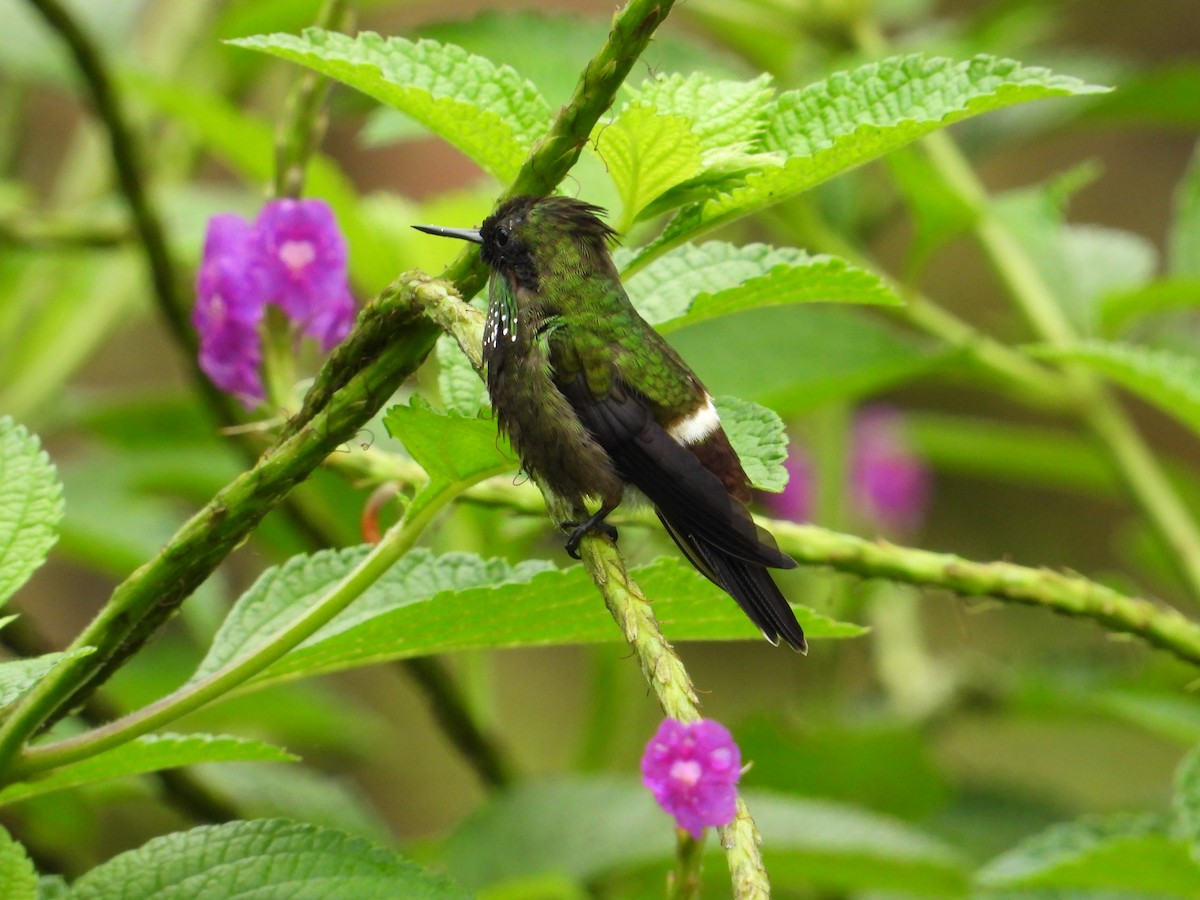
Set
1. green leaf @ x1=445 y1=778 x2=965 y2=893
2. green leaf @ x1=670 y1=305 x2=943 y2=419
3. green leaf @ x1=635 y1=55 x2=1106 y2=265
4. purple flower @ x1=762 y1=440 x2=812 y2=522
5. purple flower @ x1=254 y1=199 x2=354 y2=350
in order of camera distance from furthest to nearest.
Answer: purple flower @ x1=762 y1=440 x2=812 y2=522
green leaf @ x1=670 y1=305 x2=943 y2=419
green leaf @ x1=445 y1=778 x2=965 y2=893
purple flower @ x1=254 y1=199 x2=354 y2=350
green leaf @ x1=635 y1=55 x2=1106 y2=265

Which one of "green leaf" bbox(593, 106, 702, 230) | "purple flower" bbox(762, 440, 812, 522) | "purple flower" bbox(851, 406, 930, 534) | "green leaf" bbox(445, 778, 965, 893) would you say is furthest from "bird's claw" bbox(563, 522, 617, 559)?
"purple flower" bbox(851, 406, 930, 534)

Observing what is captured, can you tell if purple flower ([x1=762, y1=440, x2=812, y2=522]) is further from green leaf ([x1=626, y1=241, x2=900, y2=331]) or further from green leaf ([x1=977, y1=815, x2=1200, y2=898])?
green leaf ([x1=626, y1=241, x2=900, y2=331])

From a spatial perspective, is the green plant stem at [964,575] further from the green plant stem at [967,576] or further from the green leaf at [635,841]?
the green leaf at [635,841]

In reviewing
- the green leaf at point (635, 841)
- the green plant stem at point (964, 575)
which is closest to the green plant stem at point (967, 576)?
the green plant stem at point (964, 575)

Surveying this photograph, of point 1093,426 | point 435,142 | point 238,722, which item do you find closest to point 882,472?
point 1093,426

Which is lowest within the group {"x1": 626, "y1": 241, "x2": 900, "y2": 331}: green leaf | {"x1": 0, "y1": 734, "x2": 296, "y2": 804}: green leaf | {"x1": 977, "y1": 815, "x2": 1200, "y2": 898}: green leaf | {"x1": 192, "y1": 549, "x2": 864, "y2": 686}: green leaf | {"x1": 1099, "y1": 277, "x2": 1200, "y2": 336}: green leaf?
{"x1": 977, "y1": 815, "x2": 1200, "y2": 898}: green leaf
